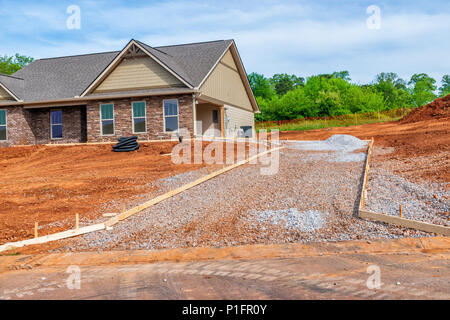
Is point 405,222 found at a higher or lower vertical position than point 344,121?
lower

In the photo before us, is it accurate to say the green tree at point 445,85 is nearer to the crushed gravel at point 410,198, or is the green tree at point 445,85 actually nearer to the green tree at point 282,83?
the green tree at point 282,83

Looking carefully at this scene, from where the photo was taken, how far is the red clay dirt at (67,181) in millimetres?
9750

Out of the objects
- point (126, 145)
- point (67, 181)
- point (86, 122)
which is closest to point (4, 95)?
point (86, 122)

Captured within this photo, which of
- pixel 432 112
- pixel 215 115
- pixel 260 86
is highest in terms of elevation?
pixel 260 86

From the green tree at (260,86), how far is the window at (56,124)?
155 feet

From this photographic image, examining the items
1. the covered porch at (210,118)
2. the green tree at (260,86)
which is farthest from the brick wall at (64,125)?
the green tree at (260,86)

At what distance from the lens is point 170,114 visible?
21.2 meters

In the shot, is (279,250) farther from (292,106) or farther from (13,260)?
(292,106)

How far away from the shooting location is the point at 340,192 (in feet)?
32.7

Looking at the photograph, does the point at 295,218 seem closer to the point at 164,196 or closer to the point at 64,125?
the point at 164,196

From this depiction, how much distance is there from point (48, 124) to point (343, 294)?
23.0m

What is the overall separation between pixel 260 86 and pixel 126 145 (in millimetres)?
52719

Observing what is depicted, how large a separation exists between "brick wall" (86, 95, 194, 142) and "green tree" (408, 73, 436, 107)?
58680mm
